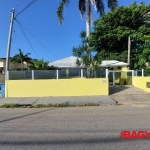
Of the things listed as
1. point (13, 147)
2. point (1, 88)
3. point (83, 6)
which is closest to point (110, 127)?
point (13, 147)

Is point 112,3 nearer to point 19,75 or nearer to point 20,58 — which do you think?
point 19,75

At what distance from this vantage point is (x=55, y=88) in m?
14.1

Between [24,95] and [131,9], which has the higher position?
[131,9]

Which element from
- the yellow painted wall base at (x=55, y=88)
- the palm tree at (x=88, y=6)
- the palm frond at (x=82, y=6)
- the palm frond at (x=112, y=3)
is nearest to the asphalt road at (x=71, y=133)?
the yellow painted wall base at (x=55, y=88)

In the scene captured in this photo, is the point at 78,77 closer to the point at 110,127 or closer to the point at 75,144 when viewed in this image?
the point at 110,127

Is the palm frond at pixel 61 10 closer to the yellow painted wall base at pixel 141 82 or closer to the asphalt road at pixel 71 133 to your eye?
the yellow painted wall base at pixel 141 82

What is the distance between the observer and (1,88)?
47.1 feet

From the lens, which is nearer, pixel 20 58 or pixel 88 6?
pixel 88 6

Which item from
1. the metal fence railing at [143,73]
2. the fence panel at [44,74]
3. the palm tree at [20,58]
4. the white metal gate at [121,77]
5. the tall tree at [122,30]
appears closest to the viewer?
the fence panel at [44,74]

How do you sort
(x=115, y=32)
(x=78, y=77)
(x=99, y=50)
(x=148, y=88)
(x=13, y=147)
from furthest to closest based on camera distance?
(x=99, y=50) < (x=115, y=32) < (x=148, y=88) < (x=78, y=77) < (x=13, y=147)

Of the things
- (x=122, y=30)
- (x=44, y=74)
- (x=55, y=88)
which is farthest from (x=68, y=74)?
(x=122, y=30)

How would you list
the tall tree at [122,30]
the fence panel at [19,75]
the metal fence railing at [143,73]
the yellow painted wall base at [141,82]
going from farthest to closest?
1. the tall tree at [122,30]
2. the metal fence railing at [143,73]
3. the yellow painted wall base at [141,82]
4. the fence panel at [19,75]

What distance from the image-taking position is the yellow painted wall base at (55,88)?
13.9m

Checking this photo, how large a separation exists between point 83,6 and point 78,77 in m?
9.43
